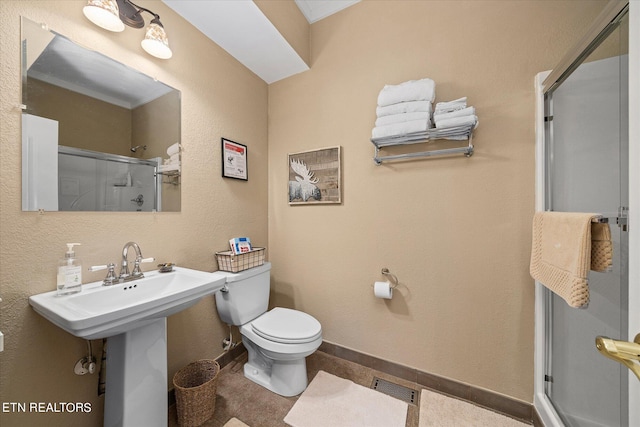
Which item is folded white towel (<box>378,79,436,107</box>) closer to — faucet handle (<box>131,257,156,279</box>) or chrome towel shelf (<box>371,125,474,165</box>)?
chrome towel shelf (<box>371,125,474,165</box>)

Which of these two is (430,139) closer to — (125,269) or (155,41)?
(155,41)

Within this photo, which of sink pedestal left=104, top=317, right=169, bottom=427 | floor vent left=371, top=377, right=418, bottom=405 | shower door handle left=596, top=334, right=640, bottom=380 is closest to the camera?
shower door handle left=596, top=334, right=640, bottom=380

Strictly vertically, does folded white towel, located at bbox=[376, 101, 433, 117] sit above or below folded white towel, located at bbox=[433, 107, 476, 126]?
above

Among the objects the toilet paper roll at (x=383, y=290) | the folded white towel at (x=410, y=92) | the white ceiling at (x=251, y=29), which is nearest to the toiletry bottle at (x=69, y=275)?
the white ceiling at (x=251, y=29)

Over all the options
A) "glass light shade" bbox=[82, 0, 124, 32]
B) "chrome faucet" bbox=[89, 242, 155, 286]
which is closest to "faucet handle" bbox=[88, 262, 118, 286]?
"chrome faucet" bbox=[89, 242, 155, 286]

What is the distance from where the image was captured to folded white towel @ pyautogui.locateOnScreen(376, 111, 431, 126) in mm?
1382

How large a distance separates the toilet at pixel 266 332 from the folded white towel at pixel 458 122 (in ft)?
4.78

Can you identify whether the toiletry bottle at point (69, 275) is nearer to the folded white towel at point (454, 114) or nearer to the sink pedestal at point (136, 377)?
the sink pedestal at point (136, 377)

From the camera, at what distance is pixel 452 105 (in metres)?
1.34

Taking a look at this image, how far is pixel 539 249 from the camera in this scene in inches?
44.4

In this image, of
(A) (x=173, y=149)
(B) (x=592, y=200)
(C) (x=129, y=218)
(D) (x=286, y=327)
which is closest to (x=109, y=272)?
(C) (x=129, y=218)

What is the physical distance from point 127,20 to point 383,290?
6.95 ft

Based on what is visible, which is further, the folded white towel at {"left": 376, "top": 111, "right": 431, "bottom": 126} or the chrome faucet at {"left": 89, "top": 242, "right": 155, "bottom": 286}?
the folded white towel at {"left": 376, "top": 111, "right": 431, "bottom": 126}

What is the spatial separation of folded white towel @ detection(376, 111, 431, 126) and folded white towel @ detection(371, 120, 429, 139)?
20 millimetres
